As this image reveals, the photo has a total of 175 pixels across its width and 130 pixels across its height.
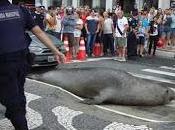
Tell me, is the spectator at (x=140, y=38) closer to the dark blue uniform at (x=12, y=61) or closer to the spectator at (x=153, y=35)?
the spectator at (x=153, y=35)

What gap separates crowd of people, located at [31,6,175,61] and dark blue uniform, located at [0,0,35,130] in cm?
1212

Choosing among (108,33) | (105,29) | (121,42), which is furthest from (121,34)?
(105,29)

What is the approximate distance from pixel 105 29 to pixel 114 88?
32.2 feet

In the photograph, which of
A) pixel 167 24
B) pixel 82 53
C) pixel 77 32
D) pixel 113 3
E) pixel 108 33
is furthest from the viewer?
pixel 113 3

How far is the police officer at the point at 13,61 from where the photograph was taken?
5.24 metres

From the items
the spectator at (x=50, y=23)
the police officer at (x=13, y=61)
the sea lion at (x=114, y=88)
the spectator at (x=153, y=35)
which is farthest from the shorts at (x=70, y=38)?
the police officer at (x=13, y=61)

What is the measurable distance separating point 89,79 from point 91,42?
9.34 metres

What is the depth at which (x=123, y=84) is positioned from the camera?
31.8ft

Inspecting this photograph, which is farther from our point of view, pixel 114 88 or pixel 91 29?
pixel 91 29

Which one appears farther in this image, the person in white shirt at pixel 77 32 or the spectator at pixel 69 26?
the person in white shirt at pixel 77 32

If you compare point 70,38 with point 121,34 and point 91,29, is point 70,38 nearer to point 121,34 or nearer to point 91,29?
point 91,29

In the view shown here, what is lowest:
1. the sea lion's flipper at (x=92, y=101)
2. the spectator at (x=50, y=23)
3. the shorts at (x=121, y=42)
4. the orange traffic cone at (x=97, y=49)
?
the orange traffic cone at (x=97, y=49)

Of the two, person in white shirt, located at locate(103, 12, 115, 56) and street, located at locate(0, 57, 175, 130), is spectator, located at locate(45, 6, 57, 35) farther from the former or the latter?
street, located at locate(0, 57, 175, 130)

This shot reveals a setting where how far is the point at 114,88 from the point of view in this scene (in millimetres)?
9648
